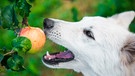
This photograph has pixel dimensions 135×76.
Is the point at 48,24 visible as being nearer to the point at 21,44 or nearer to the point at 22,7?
the point at 22,7

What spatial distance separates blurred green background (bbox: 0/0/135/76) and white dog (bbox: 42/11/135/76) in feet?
4.81

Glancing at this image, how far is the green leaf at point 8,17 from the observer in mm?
2783

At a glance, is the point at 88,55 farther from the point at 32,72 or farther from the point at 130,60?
the point at 32,72

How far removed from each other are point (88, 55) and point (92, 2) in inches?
126

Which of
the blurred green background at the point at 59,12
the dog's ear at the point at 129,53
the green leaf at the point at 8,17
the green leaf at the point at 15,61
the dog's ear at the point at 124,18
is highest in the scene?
the green leaf at the point at 8,17

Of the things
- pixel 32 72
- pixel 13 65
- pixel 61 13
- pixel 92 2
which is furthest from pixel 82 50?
pixel 92 2

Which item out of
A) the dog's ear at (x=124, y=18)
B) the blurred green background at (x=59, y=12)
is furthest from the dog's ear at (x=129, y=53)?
the blurred green background at (x=59, y=12)

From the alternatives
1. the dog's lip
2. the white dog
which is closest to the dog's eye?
the white dog

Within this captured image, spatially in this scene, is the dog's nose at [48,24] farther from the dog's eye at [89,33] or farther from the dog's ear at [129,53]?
the dog's ear at [129,53]

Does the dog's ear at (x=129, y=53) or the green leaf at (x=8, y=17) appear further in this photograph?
the dog's ear at (x=129, y=53)

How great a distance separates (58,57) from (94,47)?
11.3 inches

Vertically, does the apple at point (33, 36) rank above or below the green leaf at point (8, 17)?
below

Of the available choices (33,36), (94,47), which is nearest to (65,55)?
(94,47)

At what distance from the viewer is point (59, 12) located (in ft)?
20.0
